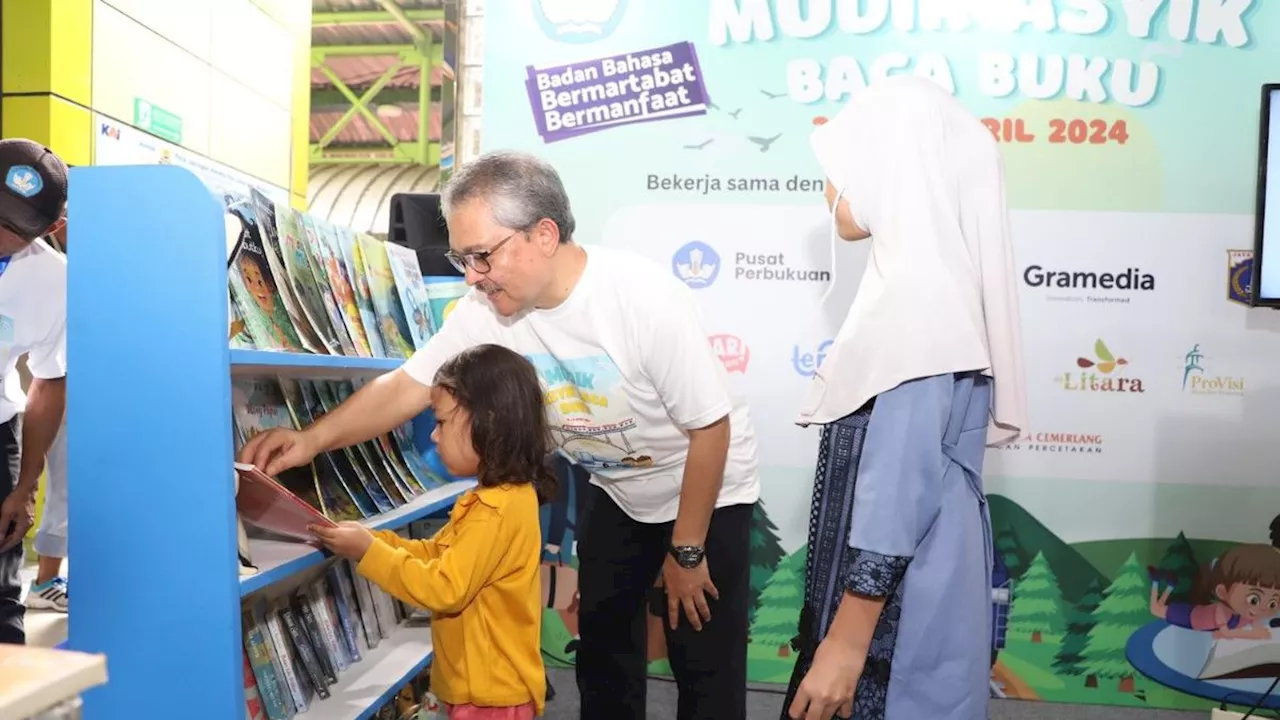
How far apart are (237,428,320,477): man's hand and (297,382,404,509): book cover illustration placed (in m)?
0.27

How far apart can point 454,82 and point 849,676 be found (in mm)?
2928

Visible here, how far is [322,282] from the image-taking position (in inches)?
79.0

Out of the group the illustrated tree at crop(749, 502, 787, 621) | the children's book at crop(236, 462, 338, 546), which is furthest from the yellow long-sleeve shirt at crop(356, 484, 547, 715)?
the illustrated tree at crop(749, 502, 787, 621)

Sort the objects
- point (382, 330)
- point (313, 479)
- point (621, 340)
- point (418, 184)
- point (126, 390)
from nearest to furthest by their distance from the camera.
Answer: point (126, 390)
point (621, 340)
point (313, 479)
point (382, 330)
point (418, 184)

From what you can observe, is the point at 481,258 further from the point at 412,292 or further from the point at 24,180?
the point at 24,180

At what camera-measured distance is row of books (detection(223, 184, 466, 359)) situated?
168 cm

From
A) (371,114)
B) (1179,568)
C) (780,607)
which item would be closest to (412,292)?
(780,607)

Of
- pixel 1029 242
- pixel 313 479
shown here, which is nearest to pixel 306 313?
pixel 313 479

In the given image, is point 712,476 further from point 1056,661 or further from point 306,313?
point 1056,661

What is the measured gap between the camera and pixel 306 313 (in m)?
1.86

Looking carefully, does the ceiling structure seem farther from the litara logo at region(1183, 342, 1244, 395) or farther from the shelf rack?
the shelf rack

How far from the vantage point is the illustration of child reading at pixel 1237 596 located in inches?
123

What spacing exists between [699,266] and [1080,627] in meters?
1.83

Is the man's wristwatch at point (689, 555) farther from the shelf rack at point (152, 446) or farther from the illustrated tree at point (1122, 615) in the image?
the illustrated tree at point (1122, 615)
